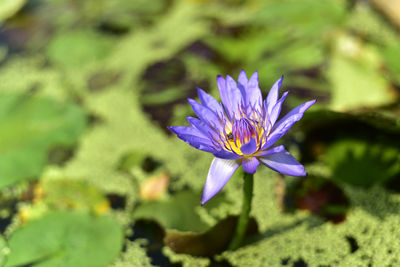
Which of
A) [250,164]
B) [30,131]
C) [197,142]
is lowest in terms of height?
[250,164]

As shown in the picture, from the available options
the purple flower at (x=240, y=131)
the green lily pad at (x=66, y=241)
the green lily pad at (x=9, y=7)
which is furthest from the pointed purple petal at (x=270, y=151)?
the green lily pad at (x=9, y=7)

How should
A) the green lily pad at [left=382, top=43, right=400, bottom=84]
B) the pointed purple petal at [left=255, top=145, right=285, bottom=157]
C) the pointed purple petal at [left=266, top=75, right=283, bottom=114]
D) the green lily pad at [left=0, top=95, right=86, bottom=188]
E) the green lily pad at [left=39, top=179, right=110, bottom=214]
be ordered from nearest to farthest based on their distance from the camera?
the pointed purple petal at [left=255, top=145, right=285, bottom=157], the pointed purple petal at [left=266, top=75, right=283, bottom=114], the green lily pad at [left=39, top=179, right=110, bottom=214], the green lily pad at [left=0, top=95, right=86, bottom=188], the green lily pad at [left=382, top=43, right=400, bottom=84]

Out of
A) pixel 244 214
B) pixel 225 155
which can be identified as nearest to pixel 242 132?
pixel 225 155

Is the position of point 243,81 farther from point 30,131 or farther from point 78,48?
point 78,48

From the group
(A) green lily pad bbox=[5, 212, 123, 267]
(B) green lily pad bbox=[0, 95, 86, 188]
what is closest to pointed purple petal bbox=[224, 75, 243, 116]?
(A) green lily pad bbox=[5, 212, 123, 267]

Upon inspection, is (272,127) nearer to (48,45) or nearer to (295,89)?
(295,89)

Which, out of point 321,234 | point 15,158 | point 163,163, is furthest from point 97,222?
point 321,234

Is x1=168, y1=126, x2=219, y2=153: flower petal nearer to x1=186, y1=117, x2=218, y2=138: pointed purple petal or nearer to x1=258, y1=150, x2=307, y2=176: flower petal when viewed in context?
x1=186, y1=117, x2=218, y2=138: pointed purple petal
